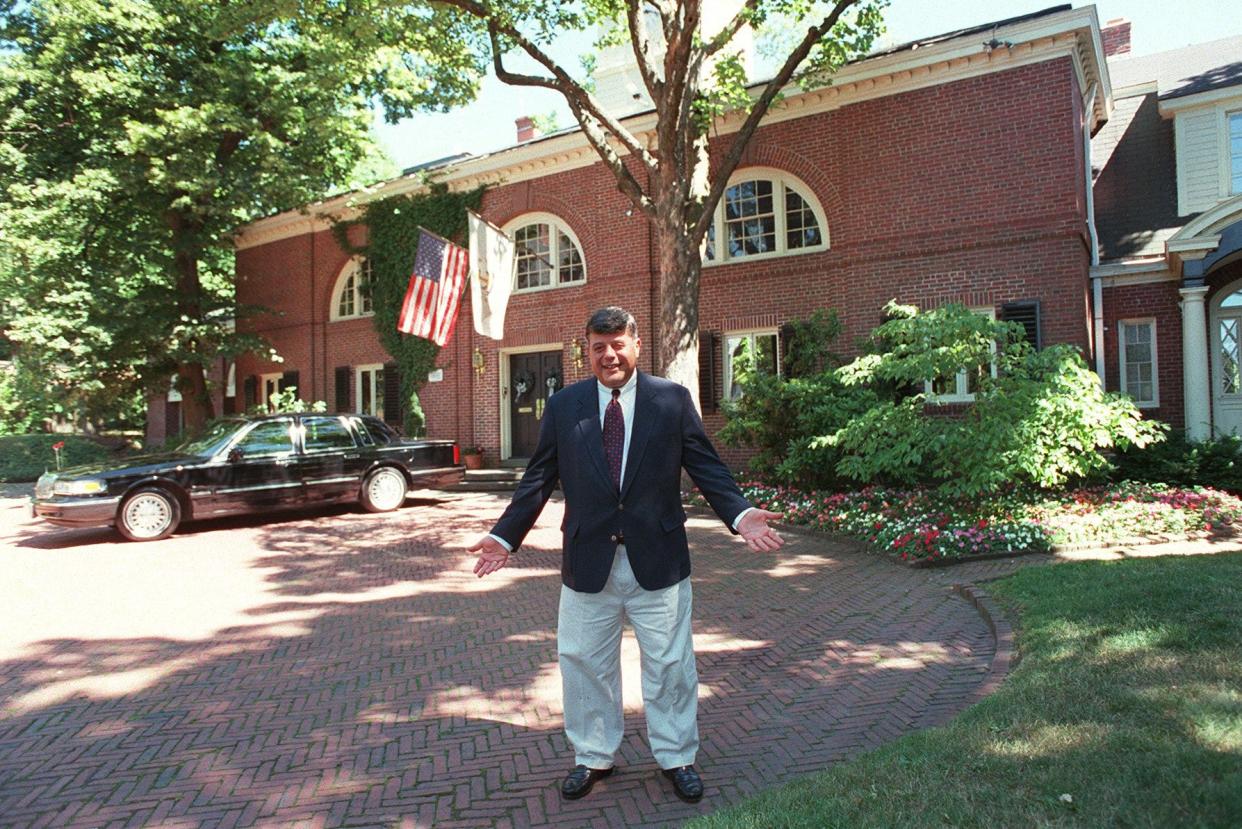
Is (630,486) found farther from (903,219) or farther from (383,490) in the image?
(903,219)

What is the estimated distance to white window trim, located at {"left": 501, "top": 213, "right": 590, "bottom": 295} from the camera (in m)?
16.6

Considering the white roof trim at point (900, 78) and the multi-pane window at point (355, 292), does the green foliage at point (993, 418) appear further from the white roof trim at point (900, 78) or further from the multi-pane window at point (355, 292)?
the multi-pane window at point (355, 292)

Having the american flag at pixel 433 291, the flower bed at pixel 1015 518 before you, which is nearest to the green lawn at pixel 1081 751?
the flower bed at pixel 1015 518

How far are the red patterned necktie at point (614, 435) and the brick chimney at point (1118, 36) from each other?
2036 cm

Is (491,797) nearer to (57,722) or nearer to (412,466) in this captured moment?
(57,722)

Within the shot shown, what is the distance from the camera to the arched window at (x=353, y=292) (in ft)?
65.7

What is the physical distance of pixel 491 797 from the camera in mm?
3186

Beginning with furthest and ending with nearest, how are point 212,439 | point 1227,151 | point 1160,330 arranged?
point 1227,151 < point 1160,330 < point 212,439

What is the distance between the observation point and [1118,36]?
59.2 ft

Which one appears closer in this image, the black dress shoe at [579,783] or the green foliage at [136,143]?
the black dress shoe at [579,783]

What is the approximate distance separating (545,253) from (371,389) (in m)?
6.20

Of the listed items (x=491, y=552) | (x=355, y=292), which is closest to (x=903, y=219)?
(x=491, y=552)

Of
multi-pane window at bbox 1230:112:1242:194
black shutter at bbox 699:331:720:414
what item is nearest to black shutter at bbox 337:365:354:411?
black shutter at bbox 699:331:720:414

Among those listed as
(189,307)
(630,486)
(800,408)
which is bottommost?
(630,486)
